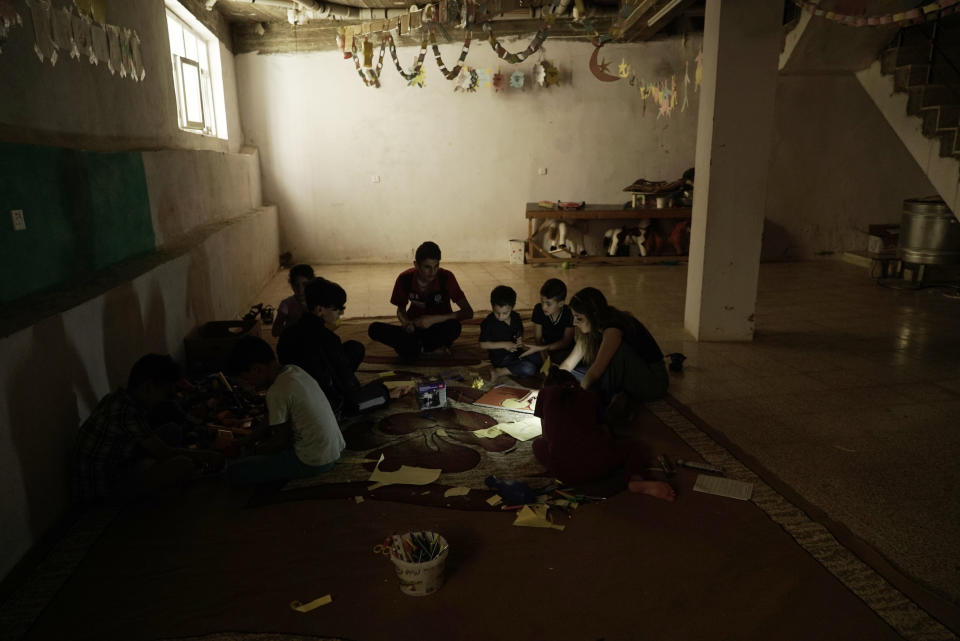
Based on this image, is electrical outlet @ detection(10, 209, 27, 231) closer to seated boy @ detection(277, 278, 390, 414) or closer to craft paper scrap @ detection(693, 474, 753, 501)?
seated boy @ detection(277, 278, 390, 414)

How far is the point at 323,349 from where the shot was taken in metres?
3.53

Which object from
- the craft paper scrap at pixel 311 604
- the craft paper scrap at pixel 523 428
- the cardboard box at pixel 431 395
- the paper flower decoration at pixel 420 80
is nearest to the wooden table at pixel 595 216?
the paper flower decoration at pixel 420 80

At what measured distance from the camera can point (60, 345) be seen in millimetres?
2809

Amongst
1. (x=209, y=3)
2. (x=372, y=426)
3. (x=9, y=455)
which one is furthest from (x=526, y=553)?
(x=209, y=3)

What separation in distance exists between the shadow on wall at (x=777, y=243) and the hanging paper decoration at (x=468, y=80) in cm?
494

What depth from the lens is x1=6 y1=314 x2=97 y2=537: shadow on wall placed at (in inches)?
97.4

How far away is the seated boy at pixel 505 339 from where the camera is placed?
4.56 meters

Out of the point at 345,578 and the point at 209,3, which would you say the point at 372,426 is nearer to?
the point at 345,578

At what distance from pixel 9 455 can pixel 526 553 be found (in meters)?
2.04

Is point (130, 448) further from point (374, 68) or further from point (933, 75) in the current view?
point (374, 68)

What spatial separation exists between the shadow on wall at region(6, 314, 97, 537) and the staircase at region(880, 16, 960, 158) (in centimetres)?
676

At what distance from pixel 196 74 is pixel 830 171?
8946 millimetres

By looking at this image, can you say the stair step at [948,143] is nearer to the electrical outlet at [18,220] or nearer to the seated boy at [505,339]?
the seated boy at [505,339]

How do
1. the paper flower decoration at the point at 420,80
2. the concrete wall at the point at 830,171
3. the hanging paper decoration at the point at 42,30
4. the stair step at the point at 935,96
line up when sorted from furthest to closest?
the concrete wall at the point at 830,171 < the paper flower decoration at the point at 420,80 < the stair step at the point at 935,96 < the hanging paper decoration at the point at 42,30
